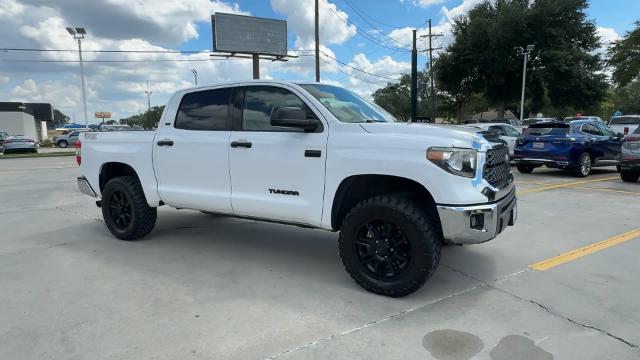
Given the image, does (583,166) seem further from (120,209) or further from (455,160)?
(120,209)

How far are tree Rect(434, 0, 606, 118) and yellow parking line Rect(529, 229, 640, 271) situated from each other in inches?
1302

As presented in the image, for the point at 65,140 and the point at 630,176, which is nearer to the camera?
the point at 630,176

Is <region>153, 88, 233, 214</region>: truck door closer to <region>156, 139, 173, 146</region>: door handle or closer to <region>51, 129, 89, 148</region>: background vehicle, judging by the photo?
<region>156, 139, 173, 146</region>: door handle

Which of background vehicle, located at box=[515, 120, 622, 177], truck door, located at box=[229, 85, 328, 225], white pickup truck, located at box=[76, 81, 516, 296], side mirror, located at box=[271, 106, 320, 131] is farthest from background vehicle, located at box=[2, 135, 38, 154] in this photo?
side mirror, located at box=[271, 106, 320, 131]

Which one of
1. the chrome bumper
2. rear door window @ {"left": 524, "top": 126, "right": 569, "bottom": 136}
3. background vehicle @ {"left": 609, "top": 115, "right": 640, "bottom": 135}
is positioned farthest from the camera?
background vehicle @ {"left": 609, "top": 115, "right": 640, "bottom": 135}

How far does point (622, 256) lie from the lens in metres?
5.05

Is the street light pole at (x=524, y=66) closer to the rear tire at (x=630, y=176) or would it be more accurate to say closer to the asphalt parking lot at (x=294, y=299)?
→ the rear tire at (x=630, y=176)

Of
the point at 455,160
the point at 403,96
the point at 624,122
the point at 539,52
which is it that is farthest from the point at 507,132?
the point at 403,96

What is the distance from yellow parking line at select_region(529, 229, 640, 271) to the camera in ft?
15.6

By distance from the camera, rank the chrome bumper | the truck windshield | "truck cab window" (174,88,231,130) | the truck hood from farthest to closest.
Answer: the chrome bumper → "truck cab window" (174,88,231,130) → the truck windshield → the truck hood

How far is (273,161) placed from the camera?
4.44 metres

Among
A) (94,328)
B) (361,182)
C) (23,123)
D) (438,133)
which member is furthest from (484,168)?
(23,123)

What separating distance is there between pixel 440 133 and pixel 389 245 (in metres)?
1.03

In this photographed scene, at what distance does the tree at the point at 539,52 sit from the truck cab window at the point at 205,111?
35081 millimetres
